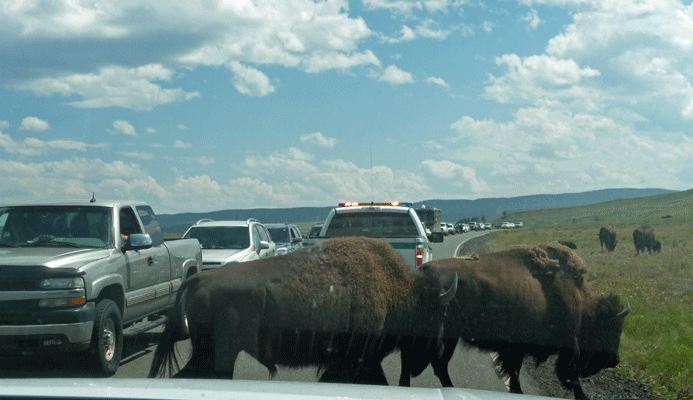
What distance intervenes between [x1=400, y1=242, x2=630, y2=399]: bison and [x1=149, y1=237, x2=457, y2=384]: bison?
1.40 feet

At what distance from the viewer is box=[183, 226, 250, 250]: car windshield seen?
14.3 meters

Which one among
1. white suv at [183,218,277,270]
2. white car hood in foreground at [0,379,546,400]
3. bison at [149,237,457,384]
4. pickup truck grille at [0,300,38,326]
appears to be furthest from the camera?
white suv at [183,218,277,270]

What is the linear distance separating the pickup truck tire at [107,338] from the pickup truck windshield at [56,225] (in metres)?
1.11

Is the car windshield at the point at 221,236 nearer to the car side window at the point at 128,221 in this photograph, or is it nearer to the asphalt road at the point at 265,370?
the car side window at the point at 128,221

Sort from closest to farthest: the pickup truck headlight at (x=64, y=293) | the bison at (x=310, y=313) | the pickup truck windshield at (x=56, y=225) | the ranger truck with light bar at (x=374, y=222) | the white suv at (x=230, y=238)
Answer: the bison at (x=310, y=313), the pickup truck headlight at (x=64, y=293), the pickup truck windshield at (x=56, y=225), the ranger truck with light bar at (x=374, y=222), the white suv at (x=230, y=238)

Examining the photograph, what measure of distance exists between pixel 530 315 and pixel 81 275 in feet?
15.6

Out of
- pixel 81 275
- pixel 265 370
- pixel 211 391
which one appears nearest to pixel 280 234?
pixel 265 370

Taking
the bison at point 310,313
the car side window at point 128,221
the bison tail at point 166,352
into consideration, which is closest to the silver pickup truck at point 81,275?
the car side window at point 128,221

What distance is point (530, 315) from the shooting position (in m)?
6.29

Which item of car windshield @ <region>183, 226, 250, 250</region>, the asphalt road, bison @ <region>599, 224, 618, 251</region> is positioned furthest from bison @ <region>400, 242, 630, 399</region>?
bison @ <region>599, 224, 618, 251</region>

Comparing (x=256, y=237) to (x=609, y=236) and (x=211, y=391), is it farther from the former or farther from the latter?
(x=609, y=236)

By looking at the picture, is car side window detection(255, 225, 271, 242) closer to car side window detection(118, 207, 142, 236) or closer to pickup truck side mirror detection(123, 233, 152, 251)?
car side window detection(118, 207, 142, 236)

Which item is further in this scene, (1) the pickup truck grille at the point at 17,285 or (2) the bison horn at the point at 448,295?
(1) the pickup truck grille at the point at 17,285

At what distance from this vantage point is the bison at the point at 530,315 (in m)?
6.06
